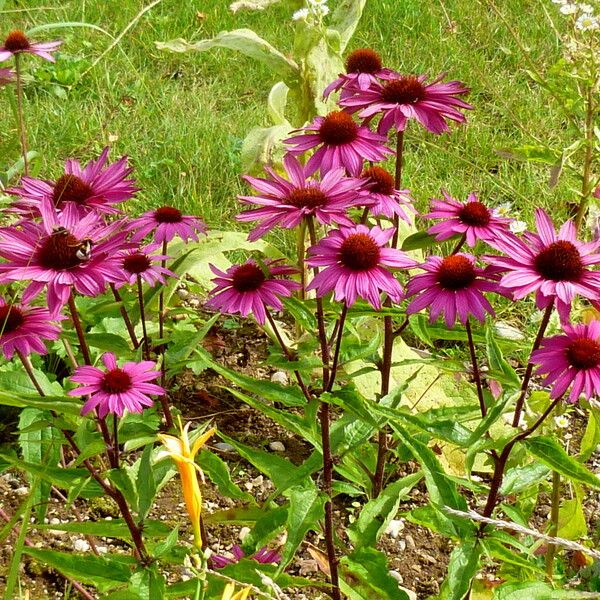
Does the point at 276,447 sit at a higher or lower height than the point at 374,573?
higher

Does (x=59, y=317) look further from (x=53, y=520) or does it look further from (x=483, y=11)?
(x=483, y=11)

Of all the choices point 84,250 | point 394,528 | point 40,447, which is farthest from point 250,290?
point 394,528

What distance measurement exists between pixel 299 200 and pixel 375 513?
496 millimetres

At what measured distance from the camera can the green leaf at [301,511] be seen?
4.07ft

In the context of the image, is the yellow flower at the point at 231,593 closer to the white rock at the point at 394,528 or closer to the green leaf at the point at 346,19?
the white rock at the point at 394,528

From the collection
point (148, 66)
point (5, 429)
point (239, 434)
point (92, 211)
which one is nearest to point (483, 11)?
point (148, 66)

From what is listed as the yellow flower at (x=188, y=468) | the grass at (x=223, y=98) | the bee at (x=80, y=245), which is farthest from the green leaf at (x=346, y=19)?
the yellow flower at (x=188, y=468)

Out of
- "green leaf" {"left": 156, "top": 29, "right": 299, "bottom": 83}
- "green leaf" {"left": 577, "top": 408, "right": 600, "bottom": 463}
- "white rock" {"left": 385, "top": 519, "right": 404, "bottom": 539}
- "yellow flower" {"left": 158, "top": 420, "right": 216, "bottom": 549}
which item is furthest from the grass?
"yellow flower" {"left": 158, "top": 420, "right": 216, "bottom": 549}

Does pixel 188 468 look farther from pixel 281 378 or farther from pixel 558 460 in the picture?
pixel 281 378

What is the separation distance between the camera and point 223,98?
355 centimetres

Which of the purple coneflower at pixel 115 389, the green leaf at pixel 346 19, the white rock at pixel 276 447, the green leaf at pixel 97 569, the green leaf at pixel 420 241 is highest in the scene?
the green leaf at pixel 346 19

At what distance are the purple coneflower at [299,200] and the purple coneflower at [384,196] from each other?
0.25 ft

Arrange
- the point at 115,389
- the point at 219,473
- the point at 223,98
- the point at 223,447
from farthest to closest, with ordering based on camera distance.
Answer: the point at 223,98 → the point at 223,447 → the point at 219,473 → the point at 115,389

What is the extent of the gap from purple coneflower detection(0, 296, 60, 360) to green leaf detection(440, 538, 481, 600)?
2.04 ft
